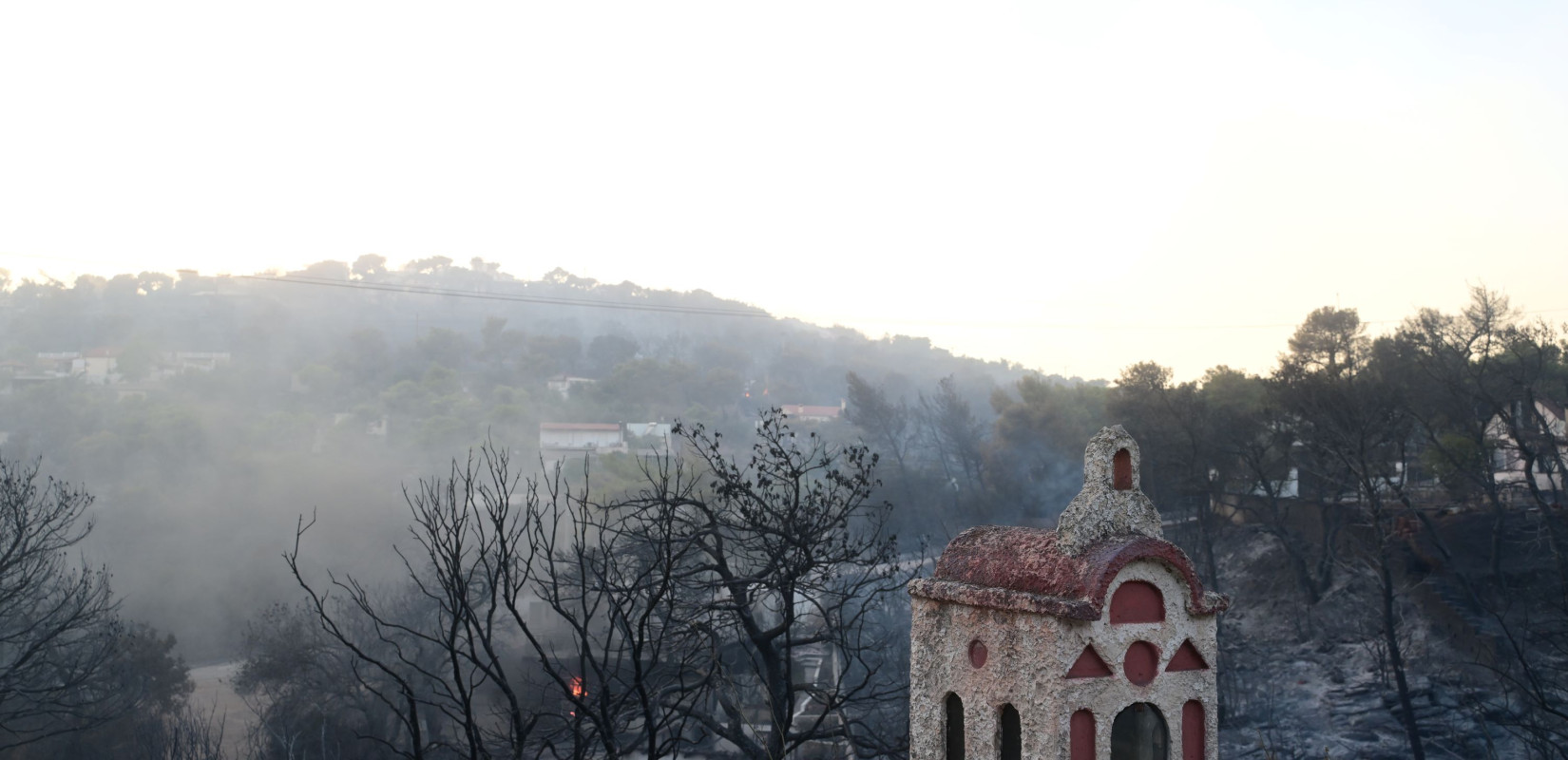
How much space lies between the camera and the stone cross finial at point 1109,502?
5793 millimetres

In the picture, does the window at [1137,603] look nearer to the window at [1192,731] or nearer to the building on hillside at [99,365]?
the window at [1192,731]

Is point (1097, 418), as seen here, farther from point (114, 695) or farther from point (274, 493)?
point (274, 493)

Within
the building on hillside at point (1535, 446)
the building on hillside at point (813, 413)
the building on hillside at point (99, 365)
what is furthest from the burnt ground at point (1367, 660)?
the building on hillside at point (99, 365)

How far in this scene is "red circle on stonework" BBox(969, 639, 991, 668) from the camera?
19.5ft

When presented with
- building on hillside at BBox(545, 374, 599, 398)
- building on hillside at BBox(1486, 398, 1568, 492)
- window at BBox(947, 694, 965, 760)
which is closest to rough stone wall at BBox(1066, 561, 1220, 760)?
window at BBox(947, 694, 965, 760)

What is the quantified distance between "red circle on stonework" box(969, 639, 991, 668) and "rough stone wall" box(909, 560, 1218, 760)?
0.02 m

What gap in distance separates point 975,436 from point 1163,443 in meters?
14.6

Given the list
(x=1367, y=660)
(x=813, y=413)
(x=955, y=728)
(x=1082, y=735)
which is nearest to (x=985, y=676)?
(x=955, y=728)

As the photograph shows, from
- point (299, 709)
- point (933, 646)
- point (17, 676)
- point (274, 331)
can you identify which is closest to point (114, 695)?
point (299, 709)

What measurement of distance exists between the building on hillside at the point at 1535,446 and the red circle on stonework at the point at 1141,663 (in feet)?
63.2

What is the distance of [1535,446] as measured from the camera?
87.0ft

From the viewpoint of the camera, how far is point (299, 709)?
24.0 metres

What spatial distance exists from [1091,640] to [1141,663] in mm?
403

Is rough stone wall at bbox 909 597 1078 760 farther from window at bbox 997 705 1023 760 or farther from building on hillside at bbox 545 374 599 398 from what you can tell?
building on hillside at bbox 545 374 599 398
